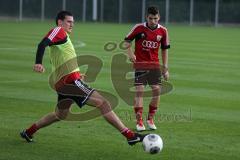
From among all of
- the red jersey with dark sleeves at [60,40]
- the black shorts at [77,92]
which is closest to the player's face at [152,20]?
the red jersey with dark sleeves at [60,40]

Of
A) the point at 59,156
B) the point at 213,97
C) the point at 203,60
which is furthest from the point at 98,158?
the point at 203,60

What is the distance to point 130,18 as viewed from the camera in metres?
57.9

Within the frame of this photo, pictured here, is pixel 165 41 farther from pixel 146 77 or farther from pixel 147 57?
pixel 146 77

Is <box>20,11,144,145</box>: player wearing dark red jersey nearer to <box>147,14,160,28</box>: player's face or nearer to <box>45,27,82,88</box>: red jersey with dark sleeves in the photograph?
<box>45,27,82,88</box>: red jersey with dark sleeves

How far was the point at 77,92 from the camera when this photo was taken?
9.61 metres

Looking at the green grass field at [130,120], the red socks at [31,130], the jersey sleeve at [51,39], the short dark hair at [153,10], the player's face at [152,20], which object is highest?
the short dark hair at [153,10]

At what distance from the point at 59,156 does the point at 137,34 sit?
123 inches

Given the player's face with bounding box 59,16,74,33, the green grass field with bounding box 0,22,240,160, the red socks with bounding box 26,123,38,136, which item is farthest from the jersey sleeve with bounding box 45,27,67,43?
the green grass field with bounding box 0,22,240,160

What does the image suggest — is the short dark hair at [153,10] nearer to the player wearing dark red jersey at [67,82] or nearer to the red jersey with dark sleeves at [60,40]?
the player wearing dark red jersey at [67,82]

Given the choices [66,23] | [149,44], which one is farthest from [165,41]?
[66,23]

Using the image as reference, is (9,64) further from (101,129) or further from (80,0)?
(80,0)

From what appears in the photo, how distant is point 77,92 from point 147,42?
7.53 ft

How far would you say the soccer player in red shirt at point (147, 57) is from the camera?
11469mm

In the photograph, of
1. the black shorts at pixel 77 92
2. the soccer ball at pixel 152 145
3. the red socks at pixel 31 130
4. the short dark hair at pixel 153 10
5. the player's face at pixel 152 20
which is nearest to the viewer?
the soccer ball at pixel 152 145
